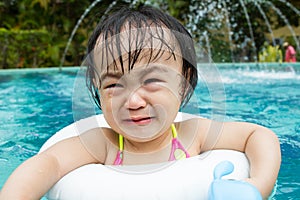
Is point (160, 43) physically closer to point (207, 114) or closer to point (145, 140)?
point (145, 140)

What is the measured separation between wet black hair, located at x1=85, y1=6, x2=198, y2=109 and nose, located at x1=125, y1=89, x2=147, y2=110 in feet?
0.29

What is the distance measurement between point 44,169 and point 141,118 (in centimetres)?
34

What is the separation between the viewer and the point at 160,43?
4.60 feet

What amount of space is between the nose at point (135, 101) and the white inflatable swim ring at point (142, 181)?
202mm

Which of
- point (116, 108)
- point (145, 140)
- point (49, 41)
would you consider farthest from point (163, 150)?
point (49, 41)

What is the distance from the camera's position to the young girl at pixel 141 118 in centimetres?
136

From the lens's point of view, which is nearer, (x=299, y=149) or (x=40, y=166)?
(x=40, y=166)

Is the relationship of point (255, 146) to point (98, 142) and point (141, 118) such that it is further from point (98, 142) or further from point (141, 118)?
point (98, 142)

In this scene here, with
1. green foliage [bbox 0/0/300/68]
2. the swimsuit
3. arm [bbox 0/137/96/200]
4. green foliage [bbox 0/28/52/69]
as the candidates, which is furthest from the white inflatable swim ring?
green foliage [bbox 0/0/300/68]

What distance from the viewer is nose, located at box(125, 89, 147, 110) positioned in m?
1.32

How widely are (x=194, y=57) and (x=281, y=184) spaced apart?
2.64 ft

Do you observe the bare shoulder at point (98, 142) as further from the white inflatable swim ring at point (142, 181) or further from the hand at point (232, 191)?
the hand at point (232, 191)

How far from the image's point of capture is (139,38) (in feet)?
4.55

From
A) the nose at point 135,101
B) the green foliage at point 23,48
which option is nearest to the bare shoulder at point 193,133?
the nose at point 135,101
